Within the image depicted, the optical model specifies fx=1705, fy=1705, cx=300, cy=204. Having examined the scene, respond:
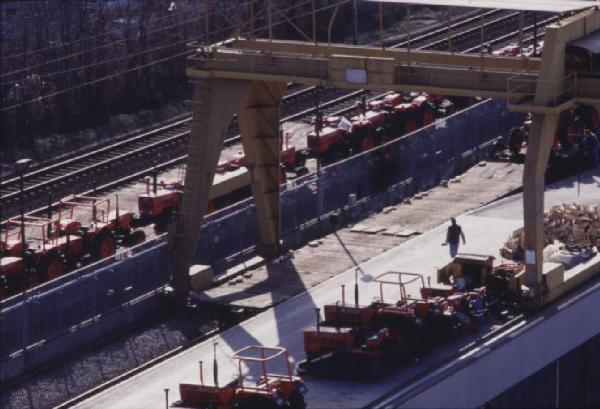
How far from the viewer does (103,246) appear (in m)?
51.9

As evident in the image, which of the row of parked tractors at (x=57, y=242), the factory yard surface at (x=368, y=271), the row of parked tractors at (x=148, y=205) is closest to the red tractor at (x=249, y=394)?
the factory yard surface at (x=368, y=271)

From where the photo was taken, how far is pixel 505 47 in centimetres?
7744

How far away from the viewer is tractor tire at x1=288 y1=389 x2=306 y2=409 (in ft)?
117

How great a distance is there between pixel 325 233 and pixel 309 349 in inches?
592

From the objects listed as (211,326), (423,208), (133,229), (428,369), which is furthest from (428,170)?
(428,369)

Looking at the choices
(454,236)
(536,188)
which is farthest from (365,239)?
(536,188)

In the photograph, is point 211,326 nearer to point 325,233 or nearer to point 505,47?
point 325,233

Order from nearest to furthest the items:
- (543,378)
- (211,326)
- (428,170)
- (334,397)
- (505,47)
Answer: (334,397)
(543,378)
(211,326)
(428,170)
(505,47)

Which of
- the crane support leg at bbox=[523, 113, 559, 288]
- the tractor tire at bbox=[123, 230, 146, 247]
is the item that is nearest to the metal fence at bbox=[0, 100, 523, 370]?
the tractor tire at bbox=[123, 230, 146, 247]

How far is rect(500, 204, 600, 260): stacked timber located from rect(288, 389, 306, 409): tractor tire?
12.9 meters

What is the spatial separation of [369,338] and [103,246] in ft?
51.5

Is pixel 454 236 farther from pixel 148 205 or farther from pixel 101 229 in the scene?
pixel 148 205

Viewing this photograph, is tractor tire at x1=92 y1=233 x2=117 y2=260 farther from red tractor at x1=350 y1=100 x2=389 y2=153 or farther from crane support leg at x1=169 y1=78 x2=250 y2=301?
red tractor at x1=350 y1=100 x2=389 y2=153

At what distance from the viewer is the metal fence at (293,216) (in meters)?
43.2
